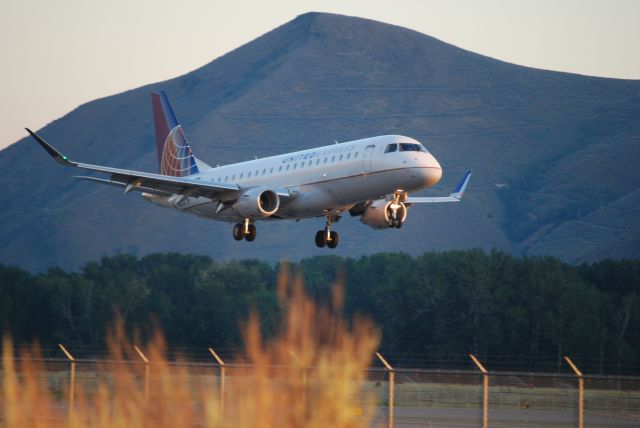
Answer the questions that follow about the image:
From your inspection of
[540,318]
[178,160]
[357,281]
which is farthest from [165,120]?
[357,281]

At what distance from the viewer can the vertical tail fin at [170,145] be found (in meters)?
59.4

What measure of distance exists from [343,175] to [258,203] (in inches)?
148

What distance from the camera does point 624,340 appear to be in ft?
314

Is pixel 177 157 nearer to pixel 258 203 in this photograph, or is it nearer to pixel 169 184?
pixel 169 184

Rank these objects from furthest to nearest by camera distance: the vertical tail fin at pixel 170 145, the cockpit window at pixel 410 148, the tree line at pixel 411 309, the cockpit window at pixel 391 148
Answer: the tree line at pixel 411 309 → the vertical tail fin at pixel 170 145 → the cockpit window at pixel 410 148 → the cockpit window at pixel 391 148

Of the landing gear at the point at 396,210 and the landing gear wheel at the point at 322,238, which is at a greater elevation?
the landing gear at the point at 396,210

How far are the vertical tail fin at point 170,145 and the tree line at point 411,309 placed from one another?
24606 millimetres

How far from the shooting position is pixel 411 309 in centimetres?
10494

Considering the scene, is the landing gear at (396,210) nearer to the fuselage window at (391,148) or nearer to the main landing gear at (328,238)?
the fuselage window at (391,148)

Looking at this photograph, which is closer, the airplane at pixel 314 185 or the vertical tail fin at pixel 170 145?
the airplane at pixel 314 185

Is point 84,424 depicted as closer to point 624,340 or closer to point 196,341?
point 196,341

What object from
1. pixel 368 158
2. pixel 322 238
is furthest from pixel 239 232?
pixel 368 158

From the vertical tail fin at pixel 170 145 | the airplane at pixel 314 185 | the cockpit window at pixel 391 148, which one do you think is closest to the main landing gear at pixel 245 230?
the airplane at pixel 314 185

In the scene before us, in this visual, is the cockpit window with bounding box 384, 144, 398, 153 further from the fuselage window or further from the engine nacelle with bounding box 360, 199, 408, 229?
the engine nacelle with bounding box 360, 199, 408, 229
